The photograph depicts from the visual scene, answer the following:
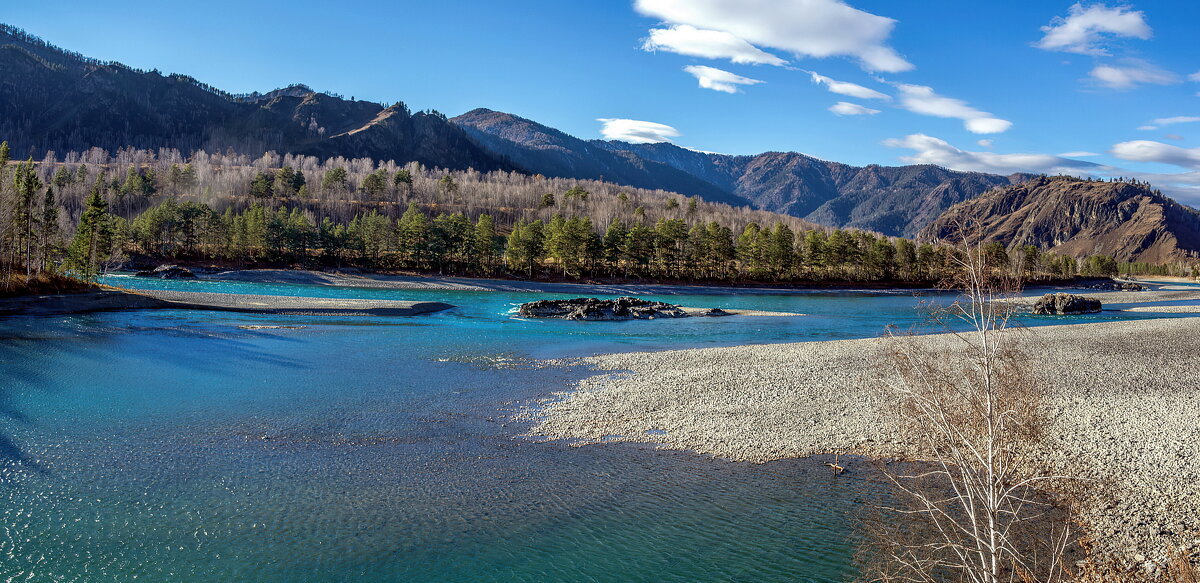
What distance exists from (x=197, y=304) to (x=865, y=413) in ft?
189

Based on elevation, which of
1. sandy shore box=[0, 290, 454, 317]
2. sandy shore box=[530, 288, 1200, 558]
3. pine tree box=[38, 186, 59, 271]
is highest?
pine tree box=[38, 186, 59, 271]

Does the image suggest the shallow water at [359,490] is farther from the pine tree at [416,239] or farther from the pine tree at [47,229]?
the pine tree at [416,239]

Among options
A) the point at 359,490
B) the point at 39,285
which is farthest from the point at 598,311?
the point at 359,490

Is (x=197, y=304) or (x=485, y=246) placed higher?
(x=485, y=246)

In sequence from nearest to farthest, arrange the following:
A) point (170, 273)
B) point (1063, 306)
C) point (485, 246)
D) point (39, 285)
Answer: point (39, 285) < point (1063, 306) < point (170, 273) < point (485, 246)

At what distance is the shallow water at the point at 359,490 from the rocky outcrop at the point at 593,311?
96.3 feet

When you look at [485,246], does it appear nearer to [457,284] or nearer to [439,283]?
[457,284]

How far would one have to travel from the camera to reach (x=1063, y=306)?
73062 mm

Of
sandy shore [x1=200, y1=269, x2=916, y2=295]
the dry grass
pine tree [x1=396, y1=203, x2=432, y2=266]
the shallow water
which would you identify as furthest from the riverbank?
the shallow water

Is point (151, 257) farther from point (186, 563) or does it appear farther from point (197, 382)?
point (186, 563)

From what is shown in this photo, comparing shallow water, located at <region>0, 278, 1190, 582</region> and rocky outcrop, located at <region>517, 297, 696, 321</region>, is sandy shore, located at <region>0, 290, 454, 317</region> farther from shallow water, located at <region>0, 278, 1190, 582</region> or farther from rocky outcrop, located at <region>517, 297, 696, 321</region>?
shallow water, located at <region>0, 278, 1190, 582</region>

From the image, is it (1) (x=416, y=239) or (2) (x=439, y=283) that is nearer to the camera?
(2) (x=439, y=283)

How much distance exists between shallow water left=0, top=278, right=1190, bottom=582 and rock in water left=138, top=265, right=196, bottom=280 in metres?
75.6

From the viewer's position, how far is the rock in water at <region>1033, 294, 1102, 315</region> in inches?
2862
